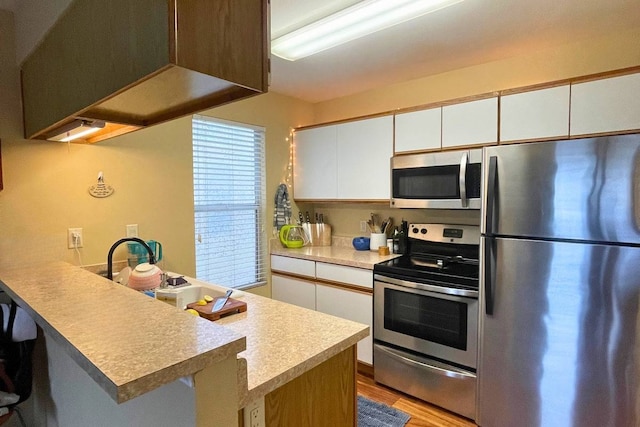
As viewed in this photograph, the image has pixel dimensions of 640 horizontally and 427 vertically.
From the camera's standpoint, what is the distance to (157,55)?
83cm

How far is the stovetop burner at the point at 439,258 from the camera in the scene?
2.26 metres

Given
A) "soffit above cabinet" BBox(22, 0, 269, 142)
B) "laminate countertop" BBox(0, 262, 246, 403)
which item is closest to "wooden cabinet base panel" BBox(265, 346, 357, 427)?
"laminate countertop" BBox(0, 262, 246, 403)

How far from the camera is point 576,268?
1.76 meters

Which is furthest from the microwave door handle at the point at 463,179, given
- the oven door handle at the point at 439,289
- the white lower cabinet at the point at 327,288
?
the white lower cabinet at the point at 327,288

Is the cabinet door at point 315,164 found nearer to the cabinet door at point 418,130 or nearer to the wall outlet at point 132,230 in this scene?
the cabinet door at point 418,130

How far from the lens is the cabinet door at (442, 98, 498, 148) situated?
2.26 metres

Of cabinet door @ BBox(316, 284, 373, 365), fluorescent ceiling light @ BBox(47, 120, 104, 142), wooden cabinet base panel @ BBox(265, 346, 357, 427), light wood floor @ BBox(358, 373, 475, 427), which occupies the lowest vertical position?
light wood floor @ BBox(358, 373, 475, 427)

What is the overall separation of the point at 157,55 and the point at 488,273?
1.95 m

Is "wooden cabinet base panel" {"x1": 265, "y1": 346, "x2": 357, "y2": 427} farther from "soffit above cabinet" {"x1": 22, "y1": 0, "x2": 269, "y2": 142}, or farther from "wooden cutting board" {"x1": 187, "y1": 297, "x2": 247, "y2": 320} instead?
"soffit above cabinet" {"x1": 22, "y1": 0, "x2": 269, "y2": 142}

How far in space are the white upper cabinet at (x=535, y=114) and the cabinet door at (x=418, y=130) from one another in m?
0.44

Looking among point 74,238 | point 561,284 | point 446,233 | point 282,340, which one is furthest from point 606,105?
point 74,238

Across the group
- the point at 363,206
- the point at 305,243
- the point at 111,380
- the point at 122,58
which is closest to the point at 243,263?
the point at 305,243

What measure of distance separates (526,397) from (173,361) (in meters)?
2.06

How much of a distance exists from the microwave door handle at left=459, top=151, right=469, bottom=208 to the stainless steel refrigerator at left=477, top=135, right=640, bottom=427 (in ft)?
0.76
